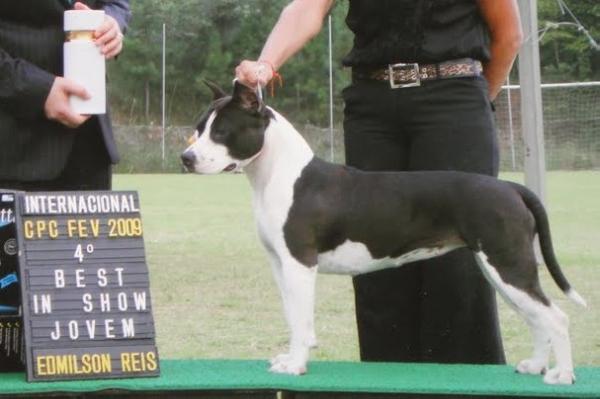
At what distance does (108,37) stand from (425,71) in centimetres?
103

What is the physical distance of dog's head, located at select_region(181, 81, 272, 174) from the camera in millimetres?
3414

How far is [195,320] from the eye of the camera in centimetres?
798

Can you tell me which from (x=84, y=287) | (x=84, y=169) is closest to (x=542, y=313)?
(x=84, y=287)

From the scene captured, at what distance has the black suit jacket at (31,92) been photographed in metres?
3.55

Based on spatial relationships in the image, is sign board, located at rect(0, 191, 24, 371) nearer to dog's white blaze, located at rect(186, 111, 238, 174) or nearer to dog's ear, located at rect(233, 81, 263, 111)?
dog's white blaze, located at rect(186, 111, 238, 174)

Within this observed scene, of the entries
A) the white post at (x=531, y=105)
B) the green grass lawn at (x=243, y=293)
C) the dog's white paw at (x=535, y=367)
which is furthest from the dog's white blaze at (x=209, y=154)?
the white post at (x=531, y=105)

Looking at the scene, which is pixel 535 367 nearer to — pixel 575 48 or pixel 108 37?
pixel 108 37

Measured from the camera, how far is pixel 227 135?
3.44 metres

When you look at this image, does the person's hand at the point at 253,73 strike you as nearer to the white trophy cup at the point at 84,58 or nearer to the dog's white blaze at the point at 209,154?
the dog's white blaze at the point at 209,154

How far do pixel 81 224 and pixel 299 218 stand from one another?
617 millimetres

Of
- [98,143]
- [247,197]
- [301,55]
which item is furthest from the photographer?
[301,55]

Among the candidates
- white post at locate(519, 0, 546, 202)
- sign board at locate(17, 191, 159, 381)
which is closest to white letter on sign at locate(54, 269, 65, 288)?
sign board at locate(17, 191, 159, 381)

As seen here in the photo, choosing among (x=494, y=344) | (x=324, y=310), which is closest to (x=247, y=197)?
(x=324, y=310)

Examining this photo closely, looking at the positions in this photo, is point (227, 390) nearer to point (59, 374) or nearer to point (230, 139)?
point (59, 374)
